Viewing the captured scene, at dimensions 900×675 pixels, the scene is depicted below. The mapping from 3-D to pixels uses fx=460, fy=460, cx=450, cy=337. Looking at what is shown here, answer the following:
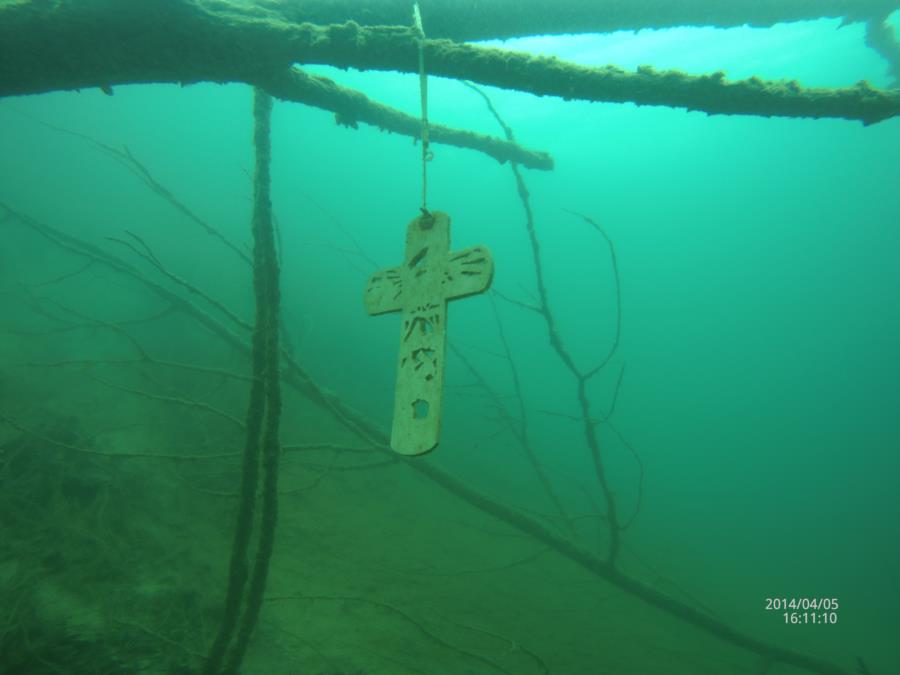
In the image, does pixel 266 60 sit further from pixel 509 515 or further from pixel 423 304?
pixel 509 515

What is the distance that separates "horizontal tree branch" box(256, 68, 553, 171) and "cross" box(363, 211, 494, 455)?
1.26 metres

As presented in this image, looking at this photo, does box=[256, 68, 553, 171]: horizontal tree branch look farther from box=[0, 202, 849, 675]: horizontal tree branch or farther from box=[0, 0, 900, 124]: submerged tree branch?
box=[0, 202, 849, 675]: horizontal tree branch

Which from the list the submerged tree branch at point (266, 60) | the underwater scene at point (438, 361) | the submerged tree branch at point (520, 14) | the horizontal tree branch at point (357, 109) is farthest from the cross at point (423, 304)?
the submerged tree branch at point (520, 14)

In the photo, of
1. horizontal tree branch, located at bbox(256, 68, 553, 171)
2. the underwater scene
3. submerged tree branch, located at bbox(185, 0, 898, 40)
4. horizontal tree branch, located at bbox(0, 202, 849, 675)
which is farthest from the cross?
horizontal tree branch, located at bbox(0, 202, 849, 675)

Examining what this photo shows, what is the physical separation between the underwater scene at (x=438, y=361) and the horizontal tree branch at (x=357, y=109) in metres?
0.03

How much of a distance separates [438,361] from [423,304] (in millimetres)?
243

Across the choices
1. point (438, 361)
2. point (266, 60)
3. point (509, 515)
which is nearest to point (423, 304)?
point (438, 361)

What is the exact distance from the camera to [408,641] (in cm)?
432

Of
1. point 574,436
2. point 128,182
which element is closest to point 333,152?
point 128,182

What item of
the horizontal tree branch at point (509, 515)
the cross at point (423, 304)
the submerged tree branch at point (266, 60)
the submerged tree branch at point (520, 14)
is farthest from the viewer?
the horizontal tree branch at point (509, 515)

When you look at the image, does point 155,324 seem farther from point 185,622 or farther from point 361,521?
point 185,622

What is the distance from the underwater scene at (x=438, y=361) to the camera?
216cm

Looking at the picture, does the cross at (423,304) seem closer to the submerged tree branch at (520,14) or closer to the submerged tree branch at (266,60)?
the submerged tree branch at (266,60)

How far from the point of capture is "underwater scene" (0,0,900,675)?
2.16m
